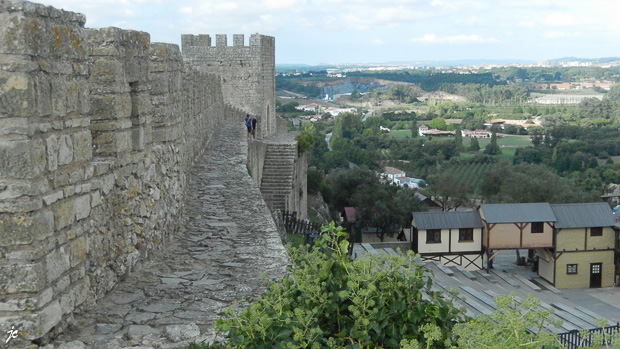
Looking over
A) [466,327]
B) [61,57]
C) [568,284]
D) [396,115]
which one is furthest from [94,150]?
[396,115]

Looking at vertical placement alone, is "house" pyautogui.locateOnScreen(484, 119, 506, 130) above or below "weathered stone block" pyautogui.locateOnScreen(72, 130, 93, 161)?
below

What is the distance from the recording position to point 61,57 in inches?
138

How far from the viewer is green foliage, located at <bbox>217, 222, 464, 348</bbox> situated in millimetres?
2811

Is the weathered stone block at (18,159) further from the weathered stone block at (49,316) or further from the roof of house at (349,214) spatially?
the roof of house at (349,214)

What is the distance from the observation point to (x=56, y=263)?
135 inches

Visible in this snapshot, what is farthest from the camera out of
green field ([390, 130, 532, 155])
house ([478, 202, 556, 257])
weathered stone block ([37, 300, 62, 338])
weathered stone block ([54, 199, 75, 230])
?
green field ([390, 130, 532, 155])

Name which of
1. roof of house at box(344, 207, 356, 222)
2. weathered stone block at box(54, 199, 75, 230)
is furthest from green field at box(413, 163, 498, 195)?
weathered stone block at box(54, 199, 75, 230)

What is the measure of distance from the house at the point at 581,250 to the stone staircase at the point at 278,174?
10.2 metres

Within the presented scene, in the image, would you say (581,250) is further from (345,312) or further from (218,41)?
(345,312)

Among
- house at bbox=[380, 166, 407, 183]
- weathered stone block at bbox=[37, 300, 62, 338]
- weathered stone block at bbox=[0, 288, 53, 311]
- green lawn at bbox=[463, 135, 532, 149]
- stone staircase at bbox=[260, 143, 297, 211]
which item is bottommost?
house at bbox=[380, 166, 407, 183]

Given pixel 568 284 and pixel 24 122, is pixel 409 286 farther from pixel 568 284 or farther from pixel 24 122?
pixel 568 284

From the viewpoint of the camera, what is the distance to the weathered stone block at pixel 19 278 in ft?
10.5

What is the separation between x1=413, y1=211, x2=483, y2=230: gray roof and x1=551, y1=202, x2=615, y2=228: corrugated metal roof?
2865 millimetres

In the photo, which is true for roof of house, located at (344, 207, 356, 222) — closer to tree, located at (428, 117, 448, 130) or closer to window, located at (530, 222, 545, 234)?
window, located at (530, 222, 545, 234)
